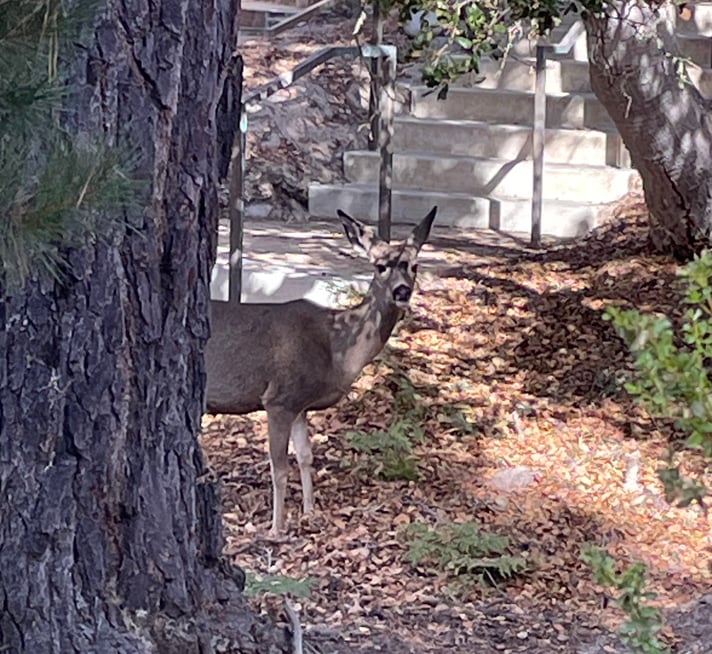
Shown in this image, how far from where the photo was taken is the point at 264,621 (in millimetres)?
4961

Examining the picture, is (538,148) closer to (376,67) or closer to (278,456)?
(376,67)

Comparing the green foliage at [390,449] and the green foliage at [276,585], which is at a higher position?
the green foliage at [390,449]

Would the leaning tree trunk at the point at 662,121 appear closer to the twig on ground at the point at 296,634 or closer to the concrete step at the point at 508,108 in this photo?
the concrete step at the point at 508,108

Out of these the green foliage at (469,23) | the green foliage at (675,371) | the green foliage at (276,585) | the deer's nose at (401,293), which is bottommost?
the green foliage at (276,585)

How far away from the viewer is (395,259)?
762 cm

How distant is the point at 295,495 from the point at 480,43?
2.27m

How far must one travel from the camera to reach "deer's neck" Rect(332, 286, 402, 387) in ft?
24.5

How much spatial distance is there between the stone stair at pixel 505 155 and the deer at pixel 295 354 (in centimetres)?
458

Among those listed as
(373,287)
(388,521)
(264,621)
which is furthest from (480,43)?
(264,621)

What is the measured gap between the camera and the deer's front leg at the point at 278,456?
23.2ft

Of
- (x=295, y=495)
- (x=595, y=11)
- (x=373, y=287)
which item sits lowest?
(x=295, y=495)

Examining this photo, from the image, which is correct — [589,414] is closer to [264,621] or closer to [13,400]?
[264,621]

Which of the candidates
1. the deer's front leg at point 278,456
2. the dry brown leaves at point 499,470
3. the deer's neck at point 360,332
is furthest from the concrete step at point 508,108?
the deer's front leg at point 278,456

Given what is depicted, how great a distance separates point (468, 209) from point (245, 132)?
277cm
